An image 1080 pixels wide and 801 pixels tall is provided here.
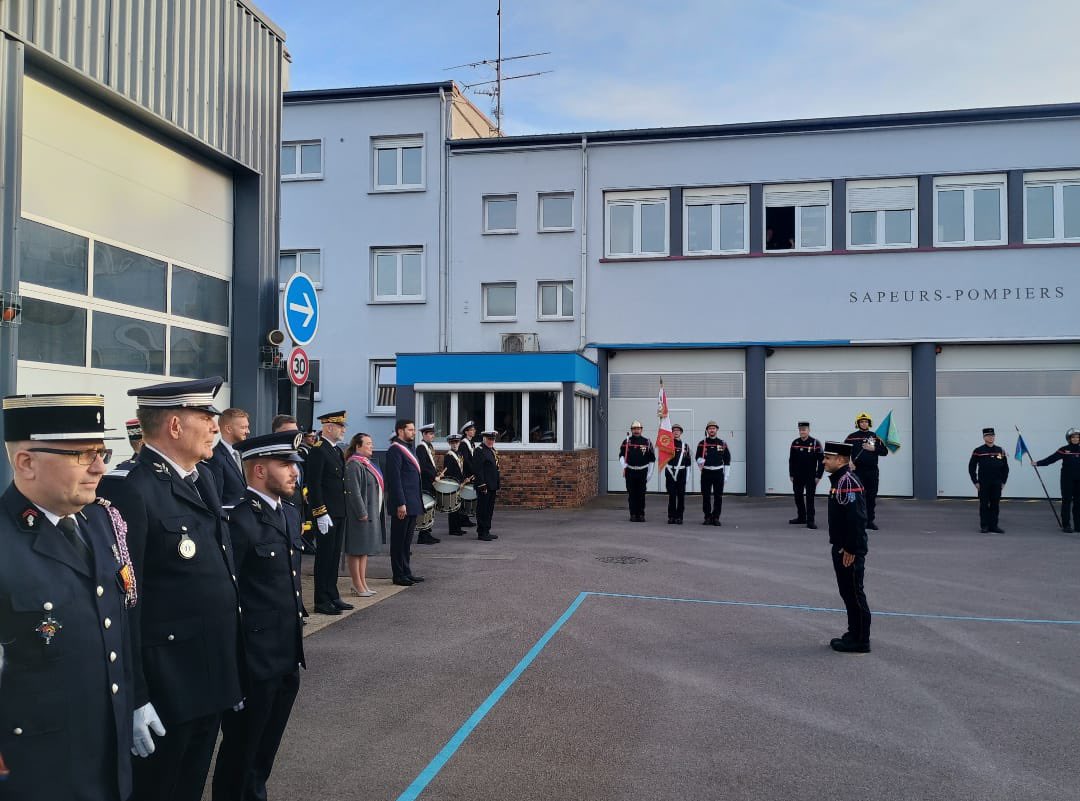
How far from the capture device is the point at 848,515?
8.10m

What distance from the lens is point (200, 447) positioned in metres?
3.65

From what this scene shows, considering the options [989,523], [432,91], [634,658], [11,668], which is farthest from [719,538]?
[432,91]

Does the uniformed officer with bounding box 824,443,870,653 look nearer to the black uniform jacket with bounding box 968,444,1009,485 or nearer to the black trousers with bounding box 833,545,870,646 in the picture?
the black trousers with bounding box 833,545,870,646

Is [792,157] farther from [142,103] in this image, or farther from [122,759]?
[122,759]

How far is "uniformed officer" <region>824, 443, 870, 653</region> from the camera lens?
25.5 ft

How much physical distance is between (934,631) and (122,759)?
25.5ft

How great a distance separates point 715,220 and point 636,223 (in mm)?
2144

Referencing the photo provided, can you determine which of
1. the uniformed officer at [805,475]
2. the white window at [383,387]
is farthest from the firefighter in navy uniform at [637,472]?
the white window at [383,387]

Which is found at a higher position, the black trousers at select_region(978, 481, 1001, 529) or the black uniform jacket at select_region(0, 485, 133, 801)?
the black uniform jacket at select_region(0, 485, 133, 801)

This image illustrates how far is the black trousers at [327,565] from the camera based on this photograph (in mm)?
9188

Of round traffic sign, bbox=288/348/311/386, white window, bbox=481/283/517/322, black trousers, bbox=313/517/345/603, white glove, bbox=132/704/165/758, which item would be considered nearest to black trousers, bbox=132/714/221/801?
white glove, bbox=132/704/165/758

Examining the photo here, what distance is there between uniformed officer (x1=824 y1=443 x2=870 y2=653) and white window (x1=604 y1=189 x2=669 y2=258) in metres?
16.5

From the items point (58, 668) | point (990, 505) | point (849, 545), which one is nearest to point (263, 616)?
point (58, 668)

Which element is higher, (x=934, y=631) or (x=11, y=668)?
(x=11, y=668)
